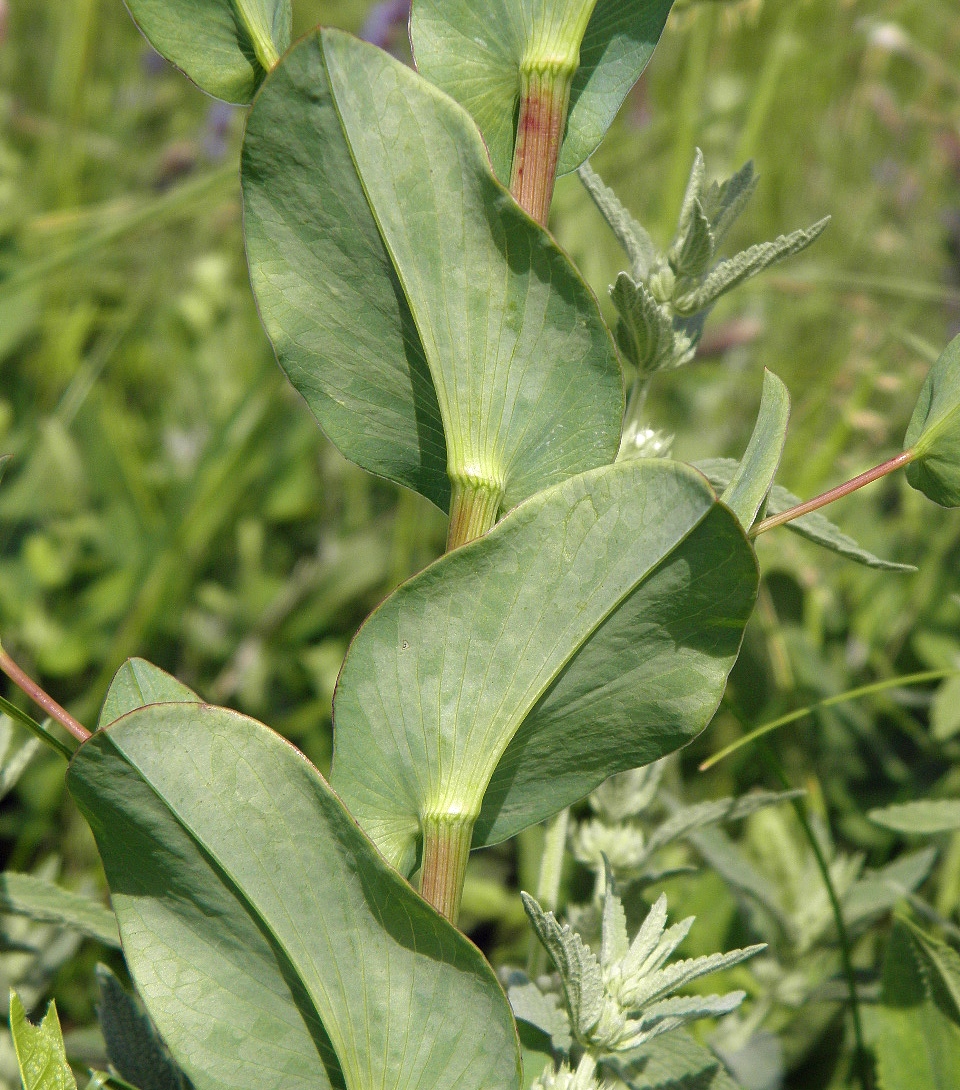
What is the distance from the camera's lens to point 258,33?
558 millimetres

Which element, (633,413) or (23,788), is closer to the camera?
(633,413)

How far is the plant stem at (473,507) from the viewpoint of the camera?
1.77 ft

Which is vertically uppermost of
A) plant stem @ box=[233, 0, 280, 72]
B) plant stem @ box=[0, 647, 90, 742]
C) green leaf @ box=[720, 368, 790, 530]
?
plant stem @ box=[233, 0, 280, 72]

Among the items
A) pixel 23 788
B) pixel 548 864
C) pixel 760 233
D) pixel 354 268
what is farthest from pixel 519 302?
pixel 760 233

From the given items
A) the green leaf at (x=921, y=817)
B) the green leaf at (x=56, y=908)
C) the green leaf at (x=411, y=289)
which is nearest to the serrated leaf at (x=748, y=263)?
the green leaf at (x=411, y=289)

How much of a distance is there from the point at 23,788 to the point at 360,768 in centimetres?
109

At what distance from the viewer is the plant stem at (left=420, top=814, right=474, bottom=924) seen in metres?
0.51

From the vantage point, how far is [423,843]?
0.53 m

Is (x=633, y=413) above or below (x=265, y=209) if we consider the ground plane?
below

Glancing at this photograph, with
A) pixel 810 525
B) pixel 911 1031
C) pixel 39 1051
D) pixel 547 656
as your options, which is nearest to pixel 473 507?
pixel 547 656

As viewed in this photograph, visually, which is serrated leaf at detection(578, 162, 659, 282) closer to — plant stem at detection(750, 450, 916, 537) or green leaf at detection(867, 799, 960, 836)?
plant stem at detection(750, 450, 916, 537)

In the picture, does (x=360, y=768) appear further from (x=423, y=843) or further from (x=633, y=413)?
(x=633, y=413)

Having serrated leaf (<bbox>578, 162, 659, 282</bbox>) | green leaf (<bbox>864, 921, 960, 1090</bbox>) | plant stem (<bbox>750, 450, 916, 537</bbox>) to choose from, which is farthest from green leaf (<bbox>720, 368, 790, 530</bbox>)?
green leaf (<bbox>864, 921, 960, 1090</bbox>)

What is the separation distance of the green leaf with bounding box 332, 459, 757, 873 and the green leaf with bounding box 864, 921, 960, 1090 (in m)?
0.34
